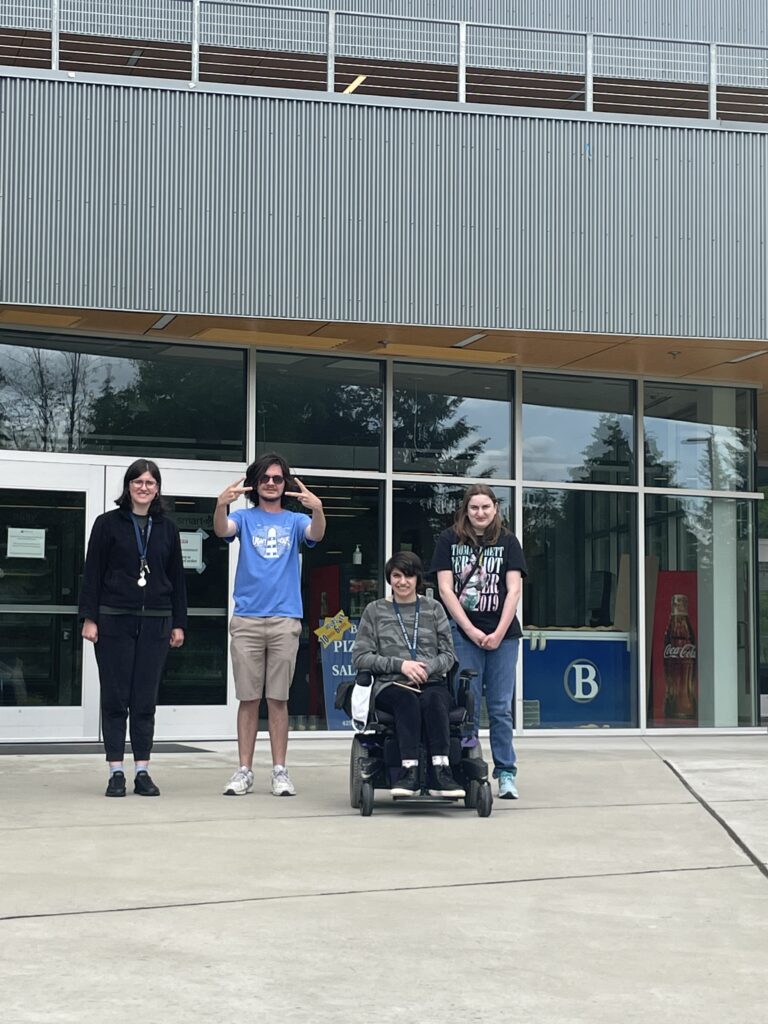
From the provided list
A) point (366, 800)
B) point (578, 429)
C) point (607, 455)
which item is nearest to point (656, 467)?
point (607, 455)

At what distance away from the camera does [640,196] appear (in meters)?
11.5

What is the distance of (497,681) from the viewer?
25.4 feet

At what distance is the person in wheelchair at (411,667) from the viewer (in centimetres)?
714

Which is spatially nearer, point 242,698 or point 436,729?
point 436,729

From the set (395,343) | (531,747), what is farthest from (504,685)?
(395,343)

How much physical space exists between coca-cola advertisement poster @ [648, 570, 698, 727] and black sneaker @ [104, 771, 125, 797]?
657 cm

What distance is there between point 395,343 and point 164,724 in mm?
3687

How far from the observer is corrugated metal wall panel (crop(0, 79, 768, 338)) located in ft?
34.5

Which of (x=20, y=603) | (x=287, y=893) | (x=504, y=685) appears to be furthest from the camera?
(x=20, y=603)

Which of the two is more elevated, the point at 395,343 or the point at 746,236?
the point at 746,236

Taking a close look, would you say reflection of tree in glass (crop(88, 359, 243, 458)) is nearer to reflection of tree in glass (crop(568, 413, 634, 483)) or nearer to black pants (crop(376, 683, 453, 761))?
reflection of tree in glass (crop(568, 413, 634, 483))

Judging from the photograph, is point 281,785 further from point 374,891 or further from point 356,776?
point 374,891

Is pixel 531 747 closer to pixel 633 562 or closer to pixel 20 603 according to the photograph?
pixel 633 562

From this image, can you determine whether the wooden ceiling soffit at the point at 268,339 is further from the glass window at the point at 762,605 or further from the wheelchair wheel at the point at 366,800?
the wheelchair wheel at the point at 366,800
